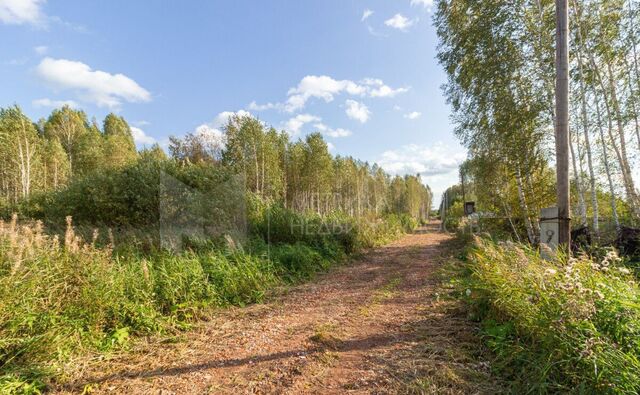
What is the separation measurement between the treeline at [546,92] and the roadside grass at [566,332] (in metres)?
5.36

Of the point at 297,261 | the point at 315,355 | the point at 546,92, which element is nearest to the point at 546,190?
the point at 546,92

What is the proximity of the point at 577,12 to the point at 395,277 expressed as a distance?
8016 mm

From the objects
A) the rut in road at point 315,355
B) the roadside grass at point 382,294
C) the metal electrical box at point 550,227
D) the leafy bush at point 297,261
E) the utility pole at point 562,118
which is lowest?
the roadside grass at point 382,294

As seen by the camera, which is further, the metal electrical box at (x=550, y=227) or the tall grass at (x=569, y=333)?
the metal electrical box at (x=550, y=227)

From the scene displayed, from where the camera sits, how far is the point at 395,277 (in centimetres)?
641

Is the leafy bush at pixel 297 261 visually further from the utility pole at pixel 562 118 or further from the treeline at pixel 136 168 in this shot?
the utility pole at pixel 562 118

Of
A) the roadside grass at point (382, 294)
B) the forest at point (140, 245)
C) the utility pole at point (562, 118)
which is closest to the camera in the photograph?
the forest at point (140, 245)

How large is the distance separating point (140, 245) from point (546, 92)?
1071 centimetres

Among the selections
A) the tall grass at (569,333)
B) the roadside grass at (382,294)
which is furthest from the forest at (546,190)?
the roadside grass at (382,294)

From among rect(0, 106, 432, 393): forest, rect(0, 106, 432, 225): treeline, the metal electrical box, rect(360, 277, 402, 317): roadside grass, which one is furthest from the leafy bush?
the metal electrical box

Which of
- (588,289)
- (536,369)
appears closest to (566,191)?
(588,289)

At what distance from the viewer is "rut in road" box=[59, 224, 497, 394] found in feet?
7.67

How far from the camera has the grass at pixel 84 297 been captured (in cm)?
236

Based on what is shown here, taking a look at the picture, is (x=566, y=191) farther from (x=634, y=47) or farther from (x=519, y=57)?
(x=634, y=47)
